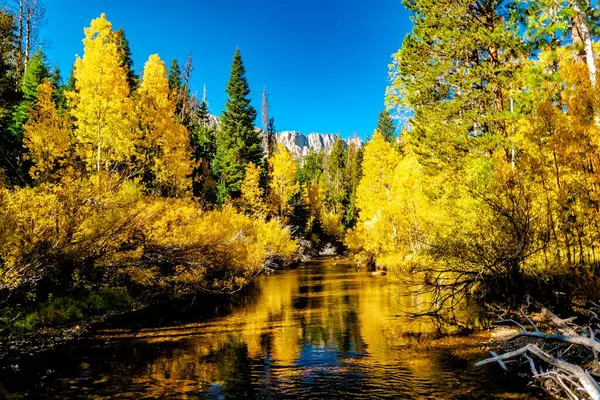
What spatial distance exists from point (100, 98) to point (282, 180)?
1214 inches

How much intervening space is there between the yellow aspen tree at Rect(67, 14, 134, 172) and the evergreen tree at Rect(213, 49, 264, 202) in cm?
2483

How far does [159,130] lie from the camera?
27625mm

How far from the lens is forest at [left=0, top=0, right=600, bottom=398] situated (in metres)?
13.3

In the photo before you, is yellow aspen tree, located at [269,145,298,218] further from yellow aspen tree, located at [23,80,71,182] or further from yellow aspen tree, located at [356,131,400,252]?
yellow aspen tree, located at [23,80,71,182]

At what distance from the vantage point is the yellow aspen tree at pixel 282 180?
52500 millimetres

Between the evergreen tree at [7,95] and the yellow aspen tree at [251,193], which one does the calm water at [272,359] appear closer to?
the evergreen tree at [7,95]

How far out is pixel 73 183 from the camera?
717 inches

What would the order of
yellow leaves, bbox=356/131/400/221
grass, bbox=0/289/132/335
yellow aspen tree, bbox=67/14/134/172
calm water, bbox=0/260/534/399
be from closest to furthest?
calm water, bbox=0/260/534/399 → grass, bbox=0/289/132/335 → yellow aspen tree, bbox=67/14/134/172 → yellow leaves, bbox=356/131/400/221

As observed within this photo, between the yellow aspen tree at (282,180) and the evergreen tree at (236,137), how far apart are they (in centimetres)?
275

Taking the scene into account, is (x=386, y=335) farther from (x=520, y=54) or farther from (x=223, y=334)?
(x=520, y=54)

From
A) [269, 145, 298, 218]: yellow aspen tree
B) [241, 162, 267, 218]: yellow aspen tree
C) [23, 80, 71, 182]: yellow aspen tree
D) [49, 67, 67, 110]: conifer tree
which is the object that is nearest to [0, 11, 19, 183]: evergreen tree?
[23, 80, 71, 182]: yellow aspen tree

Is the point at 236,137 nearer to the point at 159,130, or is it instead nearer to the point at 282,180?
the point at 282,180

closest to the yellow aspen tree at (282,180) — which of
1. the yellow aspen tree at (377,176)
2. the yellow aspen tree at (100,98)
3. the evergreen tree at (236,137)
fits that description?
the evergreen tree at (236,137)

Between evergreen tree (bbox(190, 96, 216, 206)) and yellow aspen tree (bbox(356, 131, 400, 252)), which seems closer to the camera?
yellow aspen tree (bbox(356, 131, 400, 252))
